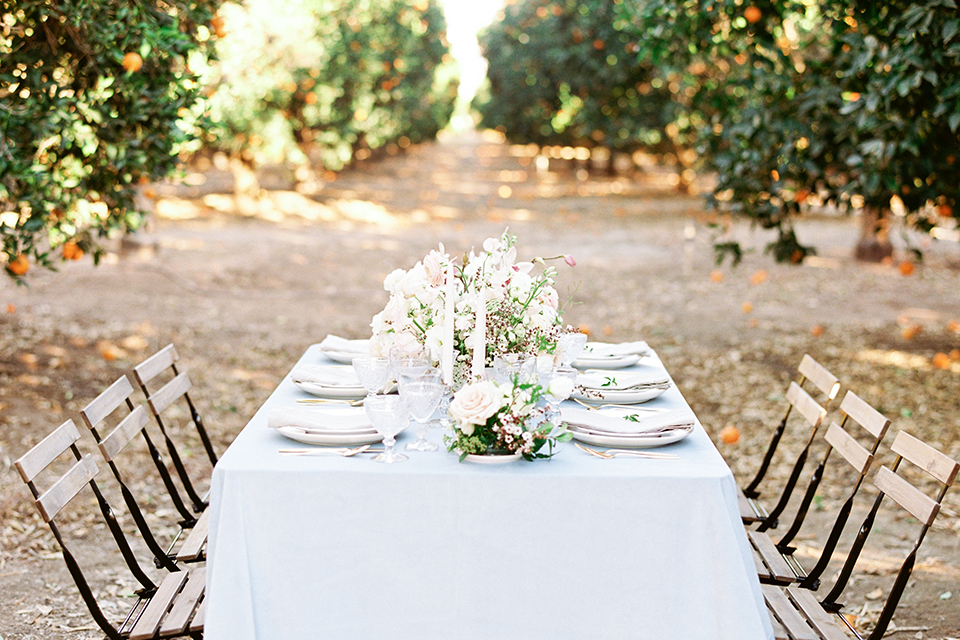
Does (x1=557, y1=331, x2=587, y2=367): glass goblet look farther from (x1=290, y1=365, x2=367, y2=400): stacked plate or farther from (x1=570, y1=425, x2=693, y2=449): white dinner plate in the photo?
(x1=290, y1=365, x2=367, y2=400): stacked plate

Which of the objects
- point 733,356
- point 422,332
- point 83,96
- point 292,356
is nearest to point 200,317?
point 292,356

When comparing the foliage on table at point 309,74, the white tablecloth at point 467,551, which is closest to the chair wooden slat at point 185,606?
the white tablecloth at point 467,551

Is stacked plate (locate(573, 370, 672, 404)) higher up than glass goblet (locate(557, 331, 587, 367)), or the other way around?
glass goblet (locate(557, 331, 587, 367))

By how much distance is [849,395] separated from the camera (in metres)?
3.10

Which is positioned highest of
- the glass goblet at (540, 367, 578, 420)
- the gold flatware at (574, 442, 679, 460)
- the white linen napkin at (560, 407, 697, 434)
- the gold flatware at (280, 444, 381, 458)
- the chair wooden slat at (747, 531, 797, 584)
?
the glass goblet at (540, 367, 578, 420)

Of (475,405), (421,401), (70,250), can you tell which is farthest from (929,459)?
(70,250)

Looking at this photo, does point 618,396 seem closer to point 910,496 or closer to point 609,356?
point 609,356

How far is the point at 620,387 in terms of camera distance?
3.02 m

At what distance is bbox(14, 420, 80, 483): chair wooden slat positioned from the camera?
2.31 meters

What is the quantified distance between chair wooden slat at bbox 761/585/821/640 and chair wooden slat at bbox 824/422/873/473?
0.48 metres

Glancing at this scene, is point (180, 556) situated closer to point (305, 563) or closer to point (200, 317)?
point (305, 563)

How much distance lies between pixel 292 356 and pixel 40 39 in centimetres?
301

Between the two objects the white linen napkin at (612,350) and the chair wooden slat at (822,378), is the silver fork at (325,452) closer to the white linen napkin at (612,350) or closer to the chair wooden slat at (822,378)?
the white linen napkin at (612,350)

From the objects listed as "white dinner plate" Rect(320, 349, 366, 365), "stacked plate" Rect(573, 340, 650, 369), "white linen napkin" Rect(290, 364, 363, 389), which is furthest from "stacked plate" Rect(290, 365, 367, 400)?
"stacked plate" Rect(573, 340, 650, 369)
